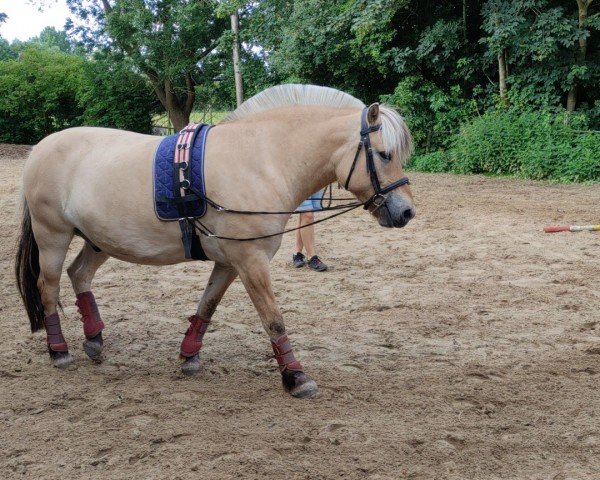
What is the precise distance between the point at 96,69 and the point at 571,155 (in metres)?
21.1

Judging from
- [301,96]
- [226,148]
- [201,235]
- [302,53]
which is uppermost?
[302,53]

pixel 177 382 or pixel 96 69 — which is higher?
pixel 96 69

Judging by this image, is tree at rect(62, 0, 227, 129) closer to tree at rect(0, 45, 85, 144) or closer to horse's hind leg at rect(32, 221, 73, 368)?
tree at rect(0, 45, 85, 144)

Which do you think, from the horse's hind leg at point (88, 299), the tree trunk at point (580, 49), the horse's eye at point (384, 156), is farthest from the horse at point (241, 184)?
the tree trunk at point (580, 49)

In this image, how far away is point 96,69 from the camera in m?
27.3

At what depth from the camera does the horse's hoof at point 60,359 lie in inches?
170

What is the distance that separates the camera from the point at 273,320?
3748 millimetres

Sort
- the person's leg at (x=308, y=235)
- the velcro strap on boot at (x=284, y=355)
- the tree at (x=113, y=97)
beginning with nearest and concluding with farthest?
the velcro strap on boot at (x=284, y=355) → the person's leg at (x=308, y=235) → the tree at (x=113, y=97)

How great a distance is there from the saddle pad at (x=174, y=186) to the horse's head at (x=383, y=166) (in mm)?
885

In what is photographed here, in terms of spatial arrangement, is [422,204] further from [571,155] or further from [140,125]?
[140,125]

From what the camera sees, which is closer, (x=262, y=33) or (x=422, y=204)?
(x=422, y=204)

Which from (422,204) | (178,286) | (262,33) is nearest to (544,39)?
(422,204)

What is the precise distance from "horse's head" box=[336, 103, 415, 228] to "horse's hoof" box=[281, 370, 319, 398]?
1.06 metres

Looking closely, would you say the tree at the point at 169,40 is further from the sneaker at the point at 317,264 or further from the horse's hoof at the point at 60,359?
the horse's hoof at the point at 60,359
